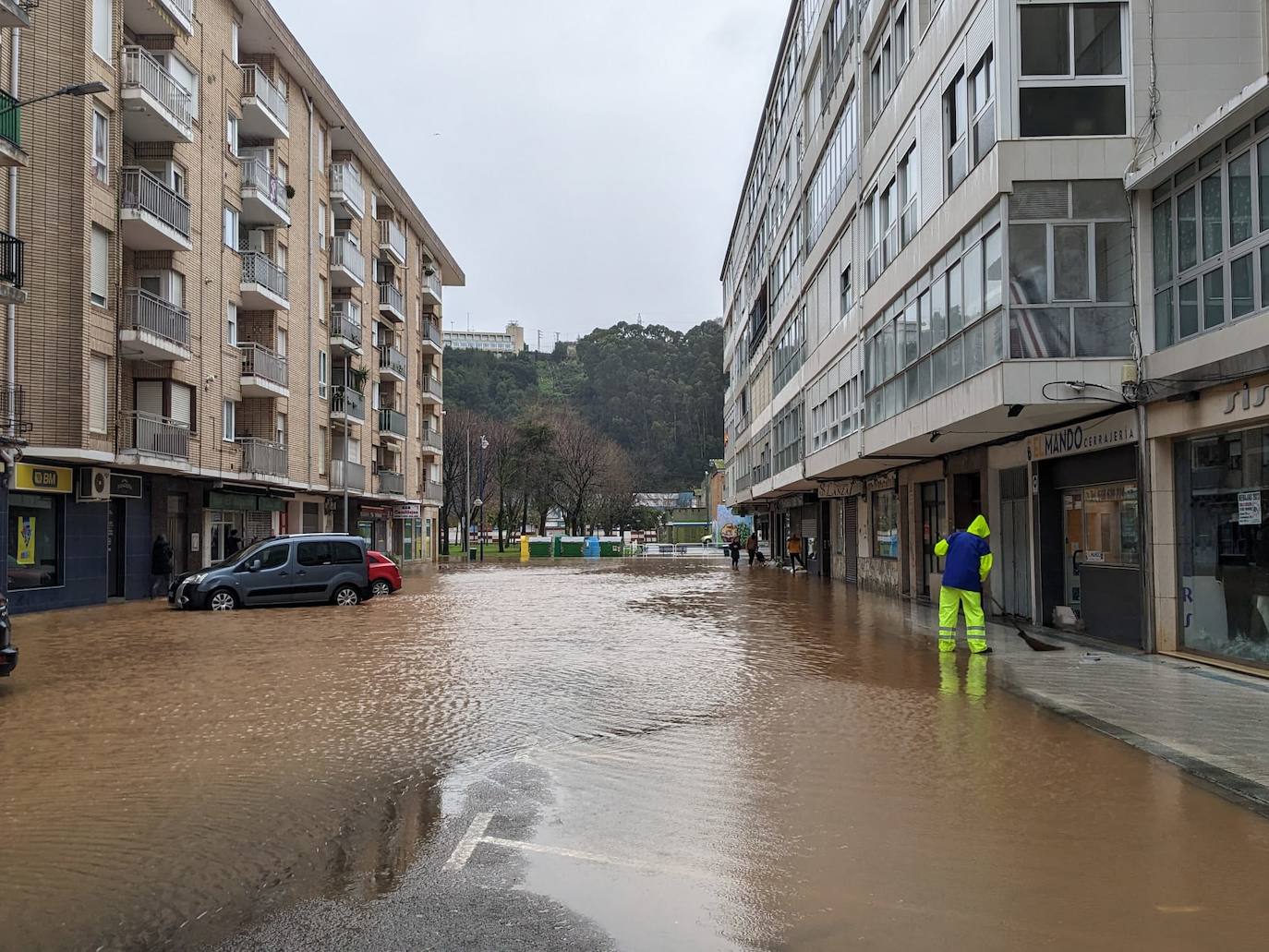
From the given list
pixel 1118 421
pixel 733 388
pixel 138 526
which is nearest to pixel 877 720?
pixel 1118 421

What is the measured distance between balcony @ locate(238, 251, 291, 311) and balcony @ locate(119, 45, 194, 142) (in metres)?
5.33

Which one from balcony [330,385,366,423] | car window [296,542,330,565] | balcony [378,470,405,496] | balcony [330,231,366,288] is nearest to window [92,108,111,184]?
car window [296,542,330,565]

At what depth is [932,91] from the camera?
18.2 metres

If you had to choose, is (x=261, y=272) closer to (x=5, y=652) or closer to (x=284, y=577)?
(x=284, y=577)

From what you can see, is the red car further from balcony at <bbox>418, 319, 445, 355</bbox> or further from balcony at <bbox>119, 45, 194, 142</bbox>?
balcony at <bbox>418, 319, 445, 355</bbox>

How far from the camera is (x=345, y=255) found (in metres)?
43.7

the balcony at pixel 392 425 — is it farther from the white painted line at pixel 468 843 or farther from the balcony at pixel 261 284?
the white painted line at pixel 468 843

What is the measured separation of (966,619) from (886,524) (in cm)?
1544

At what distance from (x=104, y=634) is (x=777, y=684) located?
39.7 feet

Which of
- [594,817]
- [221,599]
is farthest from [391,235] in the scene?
[594,817]

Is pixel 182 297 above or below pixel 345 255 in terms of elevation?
below

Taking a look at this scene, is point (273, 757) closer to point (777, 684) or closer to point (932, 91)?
point (777, 684)

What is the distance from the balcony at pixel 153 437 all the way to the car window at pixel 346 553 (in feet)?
20.3

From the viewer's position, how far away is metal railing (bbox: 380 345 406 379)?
5118cm
